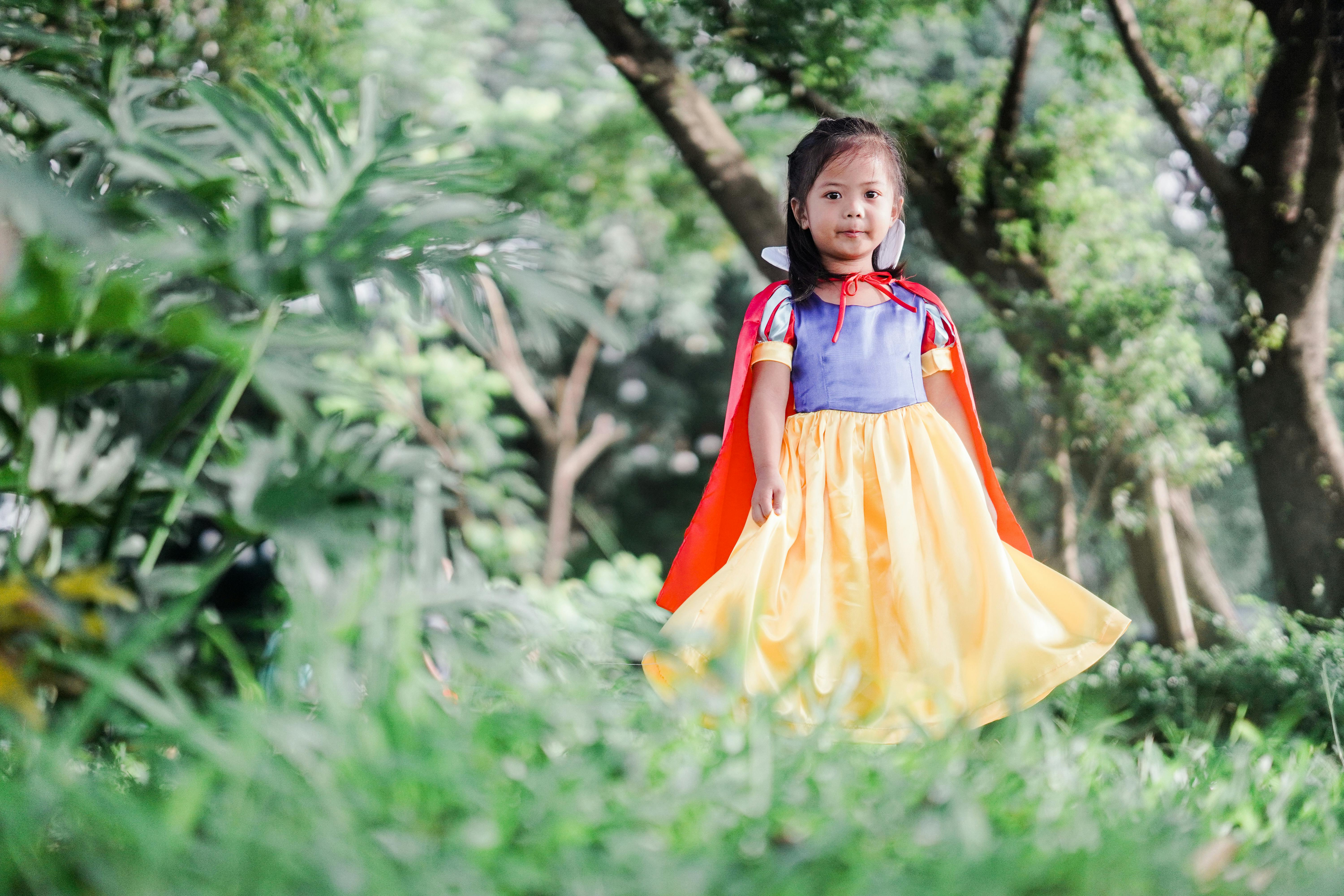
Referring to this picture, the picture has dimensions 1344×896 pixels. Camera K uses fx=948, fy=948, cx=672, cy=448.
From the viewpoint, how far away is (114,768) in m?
1.27

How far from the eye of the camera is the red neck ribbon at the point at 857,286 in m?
1.89

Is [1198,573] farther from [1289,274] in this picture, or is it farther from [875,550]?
[875,550]

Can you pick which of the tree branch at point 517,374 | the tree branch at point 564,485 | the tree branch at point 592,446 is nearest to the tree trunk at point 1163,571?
the tree branch at point 517,374

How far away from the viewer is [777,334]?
1.91 meters

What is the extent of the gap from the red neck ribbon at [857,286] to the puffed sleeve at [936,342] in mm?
55

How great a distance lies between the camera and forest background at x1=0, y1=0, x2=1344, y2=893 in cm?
83

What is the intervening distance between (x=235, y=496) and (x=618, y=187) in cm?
492

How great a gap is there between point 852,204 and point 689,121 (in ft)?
4.87

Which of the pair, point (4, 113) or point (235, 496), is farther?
point (4, 113)

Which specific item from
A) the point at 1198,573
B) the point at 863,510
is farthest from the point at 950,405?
the point at 1198,573

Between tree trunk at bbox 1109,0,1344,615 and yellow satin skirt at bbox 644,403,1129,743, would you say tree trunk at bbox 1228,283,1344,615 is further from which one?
yellow satin skirt at bbox 644,403,1129,743

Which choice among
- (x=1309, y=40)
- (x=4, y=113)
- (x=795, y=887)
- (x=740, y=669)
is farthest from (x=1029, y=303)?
(x=4, y=113)

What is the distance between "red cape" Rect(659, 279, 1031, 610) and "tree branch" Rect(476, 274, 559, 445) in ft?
15.6

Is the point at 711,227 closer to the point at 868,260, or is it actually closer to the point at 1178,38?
the point at 1178,38
